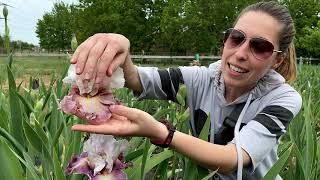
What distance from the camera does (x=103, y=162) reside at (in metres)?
0.76

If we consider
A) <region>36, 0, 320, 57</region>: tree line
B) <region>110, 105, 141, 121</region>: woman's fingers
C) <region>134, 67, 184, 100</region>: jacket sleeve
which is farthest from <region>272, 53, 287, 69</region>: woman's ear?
A: <region>36, 0, 320, 57</region>: tree line

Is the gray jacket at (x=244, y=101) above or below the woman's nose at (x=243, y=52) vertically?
below

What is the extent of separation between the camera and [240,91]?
1378 mm

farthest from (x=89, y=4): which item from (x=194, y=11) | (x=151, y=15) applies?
(x=194, y=11)

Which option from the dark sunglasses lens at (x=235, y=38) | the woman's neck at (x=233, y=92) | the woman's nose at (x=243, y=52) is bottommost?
the woman's neck at (x=233, y=92)

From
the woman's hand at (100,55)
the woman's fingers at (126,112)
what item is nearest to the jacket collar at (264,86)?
the woman's hand at (100,55)

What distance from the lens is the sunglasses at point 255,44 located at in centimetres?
127

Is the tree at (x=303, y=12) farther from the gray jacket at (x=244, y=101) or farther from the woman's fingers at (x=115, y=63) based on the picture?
the woman's fingers at (x=115, y=63)

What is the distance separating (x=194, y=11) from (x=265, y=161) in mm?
23805

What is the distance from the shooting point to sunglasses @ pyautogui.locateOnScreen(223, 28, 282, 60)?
1.27 meters

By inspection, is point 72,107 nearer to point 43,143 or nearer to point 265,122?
point 43,143

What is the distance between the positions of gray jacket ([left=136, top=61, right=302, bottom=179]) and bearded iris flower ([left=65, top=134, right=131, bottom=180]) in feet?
1.31

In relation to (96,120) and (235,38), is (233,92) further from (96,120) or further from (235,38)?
(96,120)

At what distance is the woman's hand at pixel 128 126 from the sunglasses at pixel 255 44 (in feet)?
1.68
